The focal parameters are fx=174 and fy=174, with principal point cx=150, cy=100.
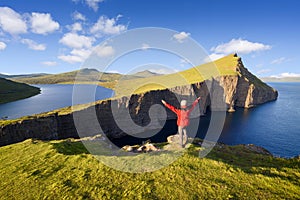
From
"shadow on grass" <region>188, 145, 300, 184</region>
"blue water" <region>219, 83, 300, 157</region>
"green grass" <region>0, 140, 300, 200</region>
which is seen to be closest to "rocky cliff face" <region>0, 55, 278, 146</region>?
"blue water" <region>219, 83, 300, 157</region>

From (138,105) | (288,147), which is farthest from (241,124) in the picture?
(138,105)

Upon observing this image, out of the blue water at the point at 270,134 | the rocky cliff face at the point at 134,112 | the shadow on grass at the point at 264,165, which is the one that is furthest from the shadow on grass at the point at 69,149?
the blue water at the point at 270,134

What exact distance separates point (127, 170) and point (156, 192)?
3.24m

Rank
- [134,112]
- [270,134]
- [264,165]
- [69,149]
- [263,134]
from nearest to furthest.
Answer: [264,165], [69,149], [270,134], [263,134], [134,112]

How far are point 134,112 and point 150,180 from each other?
7263cm

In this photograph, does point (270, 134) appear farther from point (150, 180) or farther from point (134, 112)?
point (150, 180)

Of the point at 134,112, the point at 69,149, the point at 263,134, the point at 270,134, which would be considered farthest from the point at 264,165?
the point at 134,112

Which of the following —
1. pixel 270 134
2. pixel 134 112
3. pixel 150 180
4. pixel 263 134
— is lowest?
pixel 263 134

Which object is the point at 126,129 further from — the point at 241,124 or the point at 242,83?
the point at 242,83

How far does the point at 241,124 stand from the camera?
84375 millimetres

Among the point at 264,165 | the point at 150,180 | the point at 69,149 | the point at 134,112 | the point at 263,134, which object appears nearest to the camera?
the point at 150,180

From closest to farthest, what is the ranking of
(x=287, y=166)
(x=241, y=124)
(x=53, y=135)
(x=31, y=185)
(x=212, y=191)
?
(x=212, y=191) → (x=31, y=185) → (x=287, y=166) → (x=53, y=135) → (x=241, y=124)

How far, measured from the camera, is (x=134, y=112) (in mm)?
84000

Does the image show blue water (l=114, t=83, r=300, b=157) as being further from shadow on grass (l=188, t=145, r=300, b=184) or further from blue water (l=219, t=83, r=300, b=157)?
shadow on grass (l=188, t=145, r=300, b=184)
